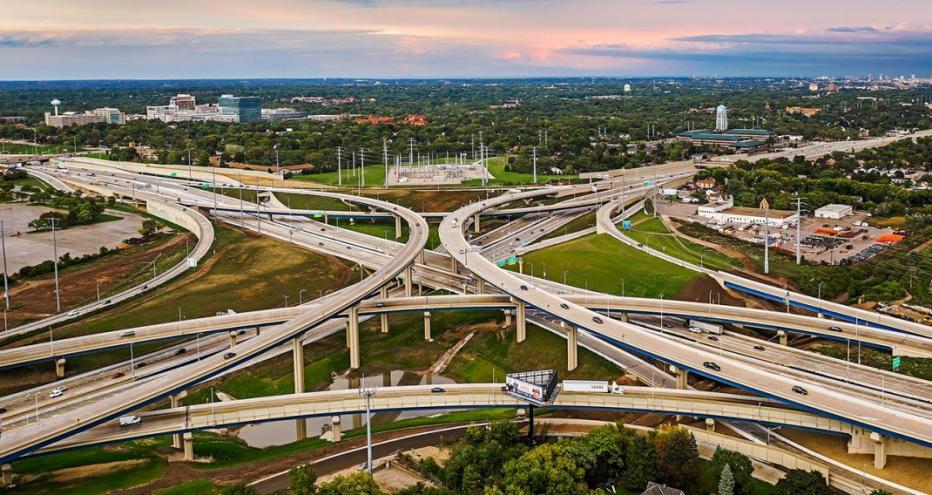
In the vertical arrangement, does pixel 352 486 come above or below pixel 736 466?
above

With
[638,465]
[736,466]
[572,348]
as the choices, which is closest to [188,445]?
[638,465]

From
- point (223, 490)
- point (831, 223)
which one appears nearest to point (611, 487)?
point (223, 490)

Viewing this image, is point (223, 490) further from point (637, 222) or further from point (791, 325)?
point (637, 222)

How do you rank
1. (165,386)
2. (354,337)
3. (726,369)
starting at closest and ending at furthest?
1. (165,386)
2. (726,369)
3. (354,337)

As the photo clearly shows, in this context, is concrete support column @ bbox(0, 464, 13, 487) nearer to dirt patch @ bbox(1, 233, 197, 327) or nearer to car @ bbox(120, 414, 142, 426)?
car @ bbox(120, 414, 142, 426)

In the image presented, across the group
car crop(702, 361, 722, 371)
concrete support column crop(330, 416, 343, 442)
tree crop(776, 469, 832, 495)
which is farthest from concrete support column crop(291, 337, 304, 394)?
tree crop(776, 469, 832, 495)

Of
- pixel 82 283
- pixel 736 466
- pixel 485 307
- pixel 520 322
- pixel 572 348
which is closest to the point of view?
pixel 736 466

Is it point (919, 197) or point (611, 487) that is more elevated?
point (919, 197)

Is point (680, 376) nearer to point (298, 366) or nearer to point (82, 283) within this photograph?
point (298, 366)

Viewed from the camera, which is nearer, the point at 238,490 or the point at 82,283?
the point at 238,490
